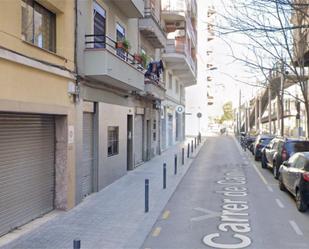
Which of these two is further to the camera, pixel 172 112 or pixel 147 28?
pixel 172 112

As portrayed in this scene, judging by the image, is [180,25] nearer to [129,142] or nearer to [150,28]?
[150,28]

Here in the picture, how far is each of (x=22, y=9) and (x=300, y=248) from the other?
7.19m

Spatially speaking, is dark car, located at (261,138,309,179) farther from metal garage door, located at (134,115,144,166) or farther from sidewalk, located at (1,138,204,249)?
metal garage door, located at (134,115,144,166)

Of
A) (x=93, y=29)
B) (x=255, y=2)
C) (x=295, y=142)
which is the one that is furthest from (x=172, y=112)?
(x=255, y=2)

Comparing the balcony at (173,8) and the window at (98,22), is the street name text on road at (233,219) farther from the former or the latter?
the balcony at (173,8)

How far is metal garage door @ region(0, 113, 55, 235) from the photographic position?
841cm

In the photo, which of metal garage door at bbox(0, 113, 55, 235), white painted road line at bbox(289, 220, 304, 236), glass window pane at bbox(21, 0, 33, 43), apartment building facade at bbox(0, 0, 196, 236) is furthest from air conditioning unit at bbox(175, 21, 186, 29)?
white painted road line at bbox(289, 220, 304, 236)

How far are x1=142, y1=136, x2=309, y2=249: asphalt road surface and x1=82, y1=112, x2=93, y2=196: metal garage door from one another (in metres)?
2.64

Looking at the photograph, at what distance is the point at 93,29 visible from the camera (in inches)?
522

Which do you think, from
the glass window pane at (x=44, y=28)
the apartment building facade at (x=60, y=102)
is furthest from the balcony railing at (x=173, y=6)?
the glass window pane at (x=44, y=28)

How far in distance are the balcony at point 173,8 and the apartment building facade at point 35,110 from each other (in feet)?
61.1

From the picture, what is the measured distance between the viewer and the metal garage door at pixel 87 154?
12812 mm

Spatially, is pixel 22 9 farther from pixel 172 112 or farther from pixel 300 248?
pixel 172 112

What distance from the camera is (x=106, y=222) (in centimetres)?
956
